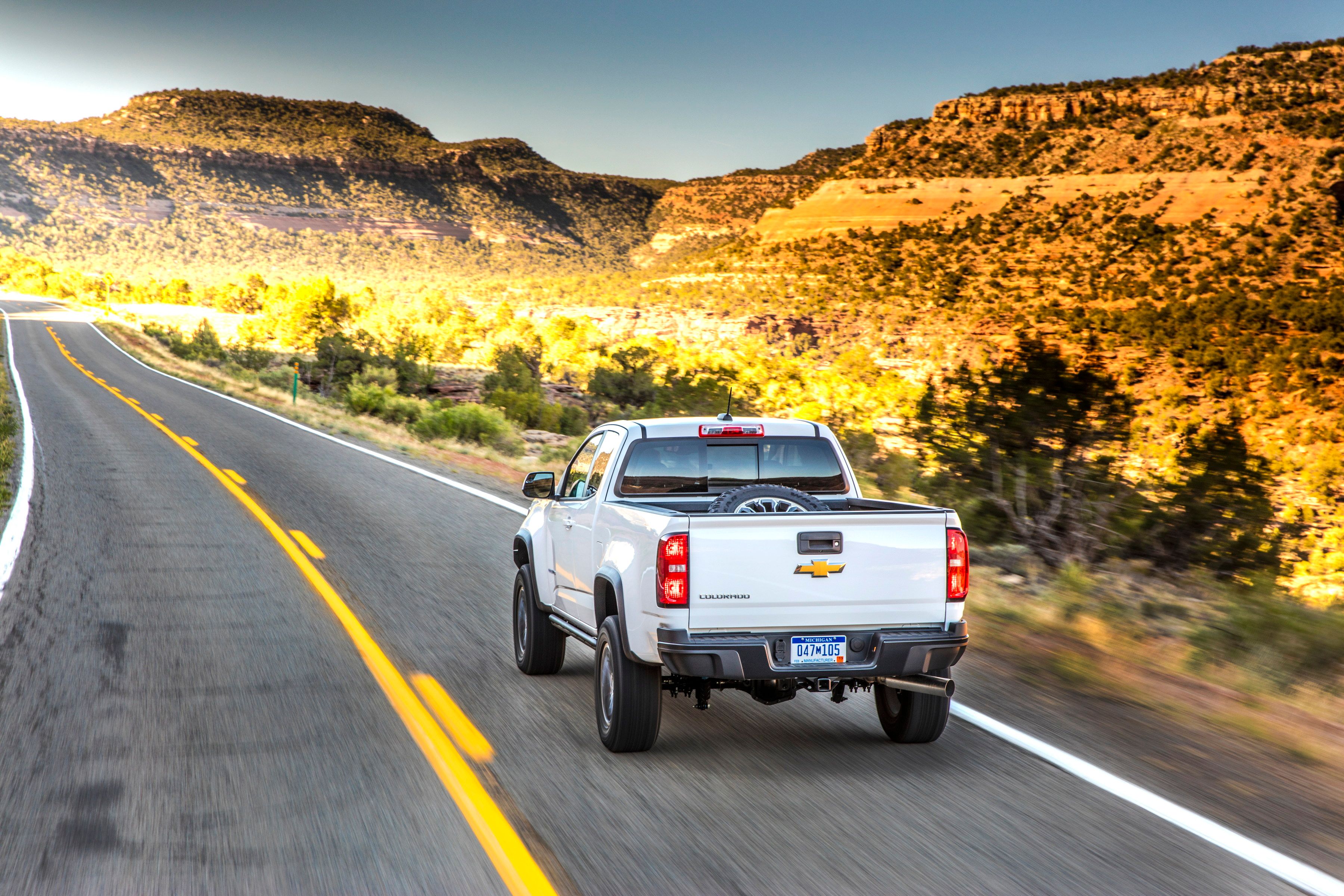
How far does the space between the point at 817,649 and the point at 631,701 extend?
3.17 ft

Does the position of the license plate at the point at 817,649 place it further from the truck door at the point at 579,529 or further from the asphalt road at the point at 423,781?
the truck door at the point at 579,529

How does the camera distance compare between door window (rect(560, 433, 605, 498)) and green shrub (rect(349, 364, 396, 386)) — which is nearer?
door window (rect(560, 433, 605, 498))

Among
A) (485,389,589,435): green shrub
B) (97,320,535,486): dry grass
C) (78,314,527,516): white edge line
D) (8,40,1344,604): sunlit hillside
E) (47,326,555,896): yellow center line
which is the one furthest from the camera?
(485,389,589,435): green shrub

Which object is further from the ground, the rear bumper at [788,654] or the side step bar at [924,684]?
the rear bumper at [788,654]

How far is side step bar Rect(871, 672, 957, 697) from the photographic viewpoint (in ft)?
16.2

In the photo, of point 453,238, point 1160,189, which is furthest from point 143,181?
point 1160,189

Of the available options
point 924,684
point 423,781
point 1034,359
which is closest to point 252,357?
point 1034,359

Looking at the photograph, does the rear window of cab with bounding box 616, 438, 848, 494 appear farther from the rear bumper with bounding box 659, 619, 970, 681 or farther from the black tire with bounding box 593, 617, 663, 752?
the rear bumper with bounding box 659, 619, 970, 681

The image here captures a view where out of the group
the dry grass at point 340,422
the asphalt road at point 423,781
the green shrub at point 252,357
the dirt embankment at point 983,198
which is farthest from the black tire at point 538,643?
the green shrub at point 252,357

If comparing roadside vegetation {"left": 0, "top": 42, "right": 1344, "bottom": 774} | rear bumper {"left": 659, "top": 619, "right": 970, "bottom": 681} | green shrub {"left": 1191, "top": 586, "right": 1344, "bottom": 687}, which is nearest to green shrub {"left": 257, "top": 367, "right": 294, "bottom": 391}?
roadside vegetation {"left": 0, "top": 42, "right": 1344, "bottom": 774}

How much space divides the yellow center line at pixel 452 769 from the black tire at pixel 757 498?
1.75 m

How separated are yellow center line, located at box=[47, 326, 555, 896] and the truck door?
1.05 metres

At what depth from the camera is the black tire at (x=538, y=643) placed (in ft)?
21.9

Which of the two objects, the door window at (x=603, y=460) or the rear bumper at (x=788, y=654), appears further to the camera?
the door window at (x=603, y=460)
